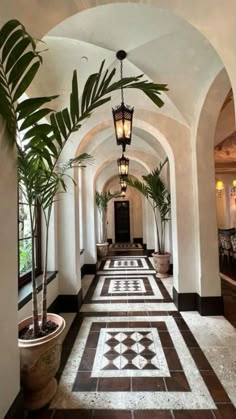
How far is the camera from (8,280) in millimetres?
1562

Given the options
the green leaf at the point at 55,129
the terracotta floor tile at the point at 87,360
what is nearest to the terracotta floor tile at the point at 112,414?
the terracotta floor tile at the point at 87,360

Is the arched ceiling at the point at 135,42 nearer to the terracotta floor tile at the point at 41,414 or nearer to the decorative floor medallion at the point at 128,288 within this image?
the terracotta floor tile at the point at 41,414

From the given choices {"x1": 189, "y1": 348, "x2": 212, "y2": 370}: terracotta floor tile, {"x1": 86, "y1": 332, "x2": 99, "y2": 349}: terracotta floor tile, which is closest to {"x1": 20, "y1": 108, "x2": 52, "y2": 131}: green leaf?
{"x1": 86, "y1": 332, "x2": 99, "y2": 349}: terracotta floor tile

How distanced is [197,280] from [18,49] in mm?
3567

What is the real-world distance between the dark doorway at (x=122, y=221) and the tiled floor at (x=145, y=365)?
419 inches

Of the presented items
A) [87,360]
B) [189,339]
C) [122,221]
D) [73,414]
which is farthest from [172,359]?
[122,221]

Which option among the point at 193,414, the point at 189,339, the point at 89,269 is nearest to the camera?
the point at 193,414

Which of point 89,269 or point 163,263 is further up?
point 163,263

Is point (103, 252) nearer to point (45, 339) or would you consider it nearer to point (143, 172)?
point (143, 172)

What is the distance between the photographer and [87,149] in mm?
6152

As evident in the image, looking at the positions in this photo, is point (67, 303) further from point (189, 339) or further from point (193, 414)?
point (193, 414)

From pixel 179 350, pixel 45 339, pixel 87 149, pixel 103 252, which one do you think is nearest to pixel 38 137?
pixel 45 339

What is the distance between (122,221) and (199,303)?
11295 millimetres

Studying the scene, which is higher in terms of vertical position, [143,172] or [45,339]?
[143,172]
